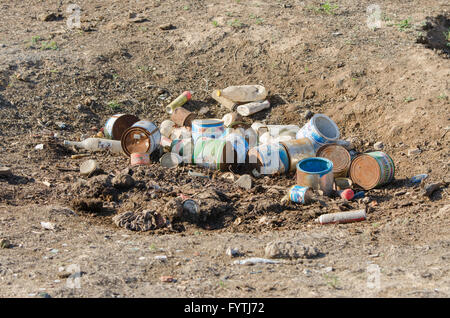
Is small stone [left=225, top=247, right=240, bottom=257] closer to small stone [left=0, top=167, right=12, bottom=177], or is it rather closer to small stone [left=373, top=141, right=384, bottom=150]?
small stone [left=0, top=167, right=12, bottom=177]

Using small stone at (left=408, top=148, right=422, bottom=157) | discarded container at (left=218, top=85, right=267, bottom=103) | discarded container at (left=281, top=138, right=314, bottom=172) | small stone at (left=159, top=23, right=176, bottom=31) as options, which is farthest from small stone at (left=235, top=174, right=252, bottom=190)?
small stone at (left=159, top=23, right=176, bottom=31)

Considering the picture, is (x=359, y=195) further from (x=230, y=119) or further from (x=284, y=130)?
(x=230, y=119)

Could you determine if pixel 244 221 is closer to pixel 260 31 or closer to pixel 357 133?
pixel 357 133

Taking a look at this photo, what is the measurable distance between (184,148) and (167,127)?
815mm

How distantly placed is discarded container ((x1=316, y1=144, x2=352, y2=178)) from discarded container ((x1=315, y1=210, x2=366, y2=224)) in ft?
3.06

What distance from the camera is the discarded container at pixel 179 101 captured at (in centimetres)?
719

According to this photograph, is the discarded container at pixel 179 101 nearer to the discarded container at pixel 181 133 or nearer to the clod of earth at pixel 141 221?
the discarded container at pixel 181 133

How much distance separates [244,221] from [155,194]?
87 centimetres

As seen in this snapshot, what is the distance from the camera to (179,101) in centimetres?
725

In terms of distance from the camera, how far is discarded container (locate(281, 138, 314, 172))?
5863 millimetres

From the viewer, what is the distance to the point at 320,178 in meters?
5.33

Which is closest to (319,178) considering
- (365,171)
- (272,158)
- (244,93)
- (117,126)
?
(365,171)
